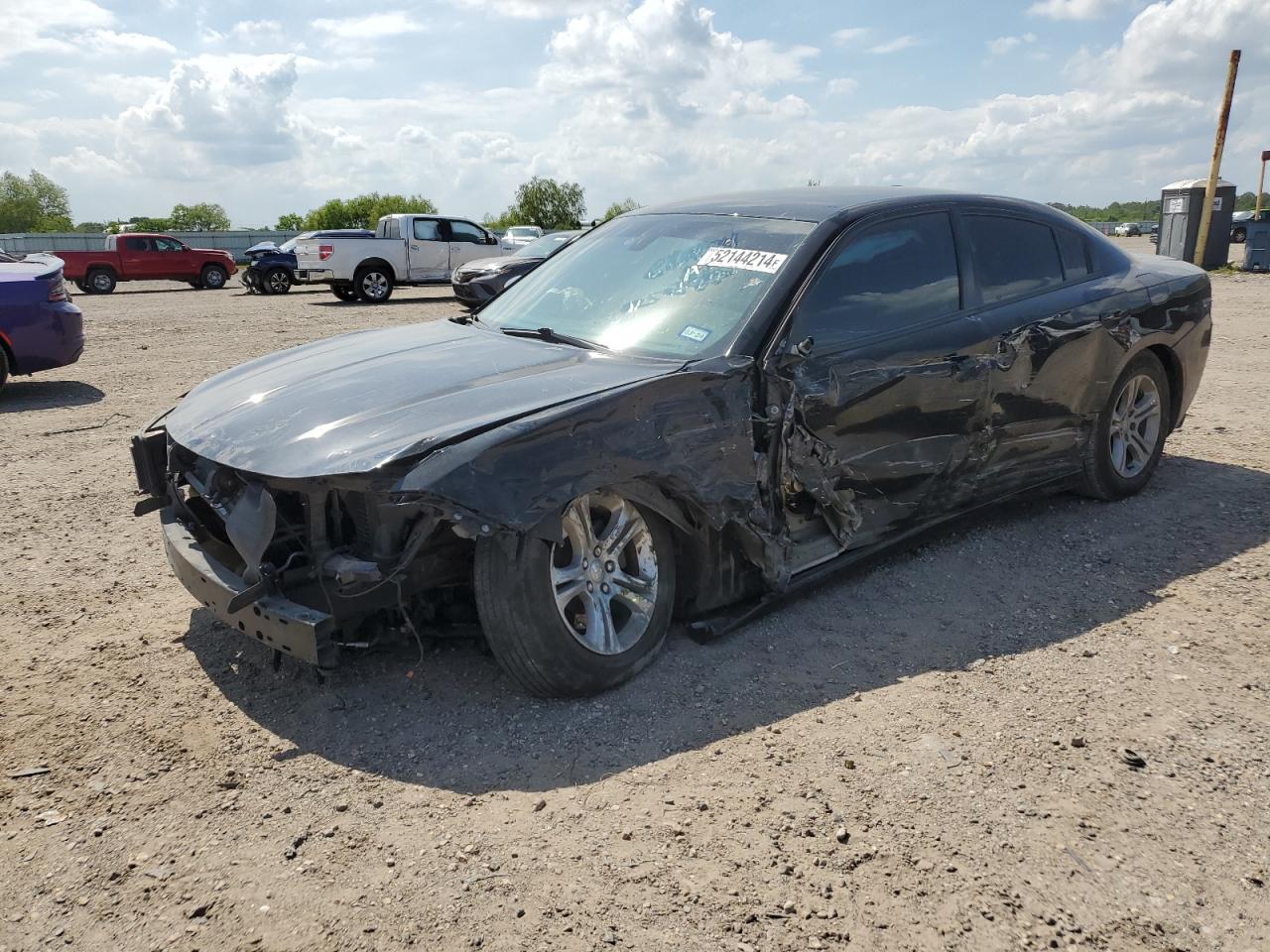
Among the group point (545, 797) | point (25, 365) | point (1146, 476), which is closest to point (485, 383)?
point (545, 797)

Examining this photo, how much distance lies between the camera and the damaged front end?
291 centimetres

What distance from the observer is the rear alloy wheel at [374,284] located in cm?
2105

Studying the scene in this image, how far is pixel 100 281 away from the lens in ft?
88.8

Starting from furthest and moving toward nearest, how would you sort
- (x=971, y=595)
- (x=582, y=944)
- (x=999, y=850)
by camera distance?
(x=971, y=595) → (x=999, y=850) → (x=582, y=944)

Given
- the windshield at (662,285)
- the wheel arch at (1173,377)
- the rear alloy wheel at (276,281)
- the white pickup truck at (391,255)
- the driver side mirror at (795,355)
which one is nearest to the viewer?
the driver side mirror at (795,355)

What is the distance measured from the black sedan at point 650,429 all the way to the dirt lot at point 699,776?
1.00ft

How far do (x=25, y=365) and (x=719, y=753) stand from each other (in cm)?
882

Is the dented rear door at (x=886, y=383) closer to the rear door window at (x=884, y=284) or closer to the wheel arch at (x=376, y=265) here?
the rear door window at (x=884, y=284)

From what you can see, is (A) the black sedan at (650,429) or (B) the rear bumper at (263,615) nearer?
(B) the rear bumper at (263,615)

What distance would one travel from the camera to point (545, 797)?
2820 mm

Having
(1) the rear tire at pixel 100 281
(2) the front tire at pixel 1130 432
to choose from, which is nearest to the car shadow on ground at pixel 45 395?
(2) the front tire at pixel 1130 432

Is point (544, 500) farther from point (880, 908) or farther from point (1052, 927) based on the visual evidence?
point (1052, 927)

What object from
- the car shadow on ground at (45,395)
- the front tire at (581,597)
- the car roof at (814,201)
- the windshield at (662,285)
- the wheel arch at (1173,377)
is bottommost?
the car shadow on ground at (45,395)

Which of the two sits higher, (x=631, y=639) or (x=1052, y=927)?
(x=631, y=639)
